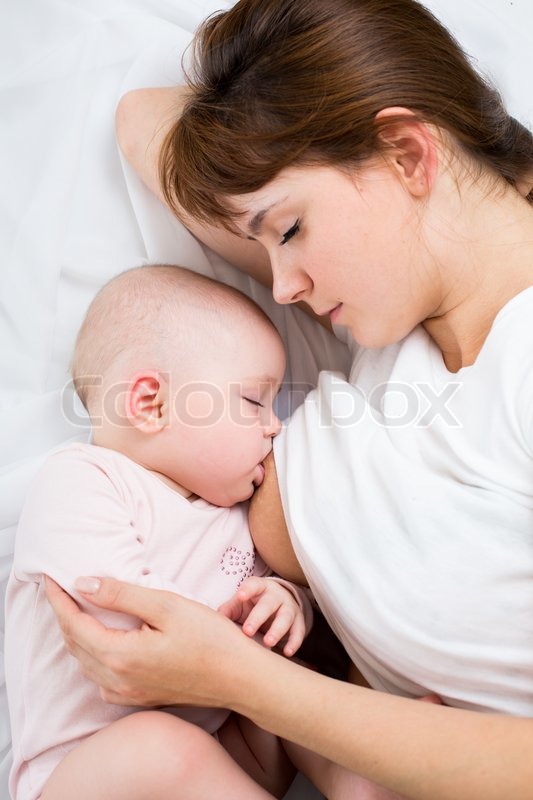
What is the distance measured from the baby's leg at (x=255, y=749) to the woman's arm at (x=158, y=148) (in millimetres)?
784

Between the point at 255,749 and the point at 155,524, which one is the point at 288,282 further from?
the point at 255,749

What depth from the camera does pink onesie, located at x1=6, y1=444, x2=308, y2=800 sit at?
1246mm

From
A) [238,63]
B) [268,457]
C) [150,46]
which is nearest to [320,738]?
[268,457]

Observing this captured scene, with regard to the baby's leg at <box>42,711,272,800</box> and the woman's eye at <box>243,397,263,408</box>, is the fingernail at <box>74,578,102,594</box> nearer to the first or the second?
the baby's leg at <box>42,711,272,800</box>

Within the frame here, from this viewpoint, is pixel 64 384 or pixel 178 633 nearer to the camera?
pixel 178 633

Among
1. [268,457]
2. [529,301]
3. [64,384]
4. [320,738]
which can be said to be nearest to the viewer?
[320,738]

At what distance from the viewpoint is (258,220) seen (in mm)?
1265

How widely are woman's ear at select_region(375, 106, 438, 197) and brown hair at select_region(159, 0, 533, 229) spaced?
0.06 feet

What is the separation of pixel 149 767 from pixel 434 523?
20.8 inches

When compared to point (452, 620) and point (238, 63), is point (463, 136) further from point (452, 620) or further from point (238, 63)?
point (452, 620)

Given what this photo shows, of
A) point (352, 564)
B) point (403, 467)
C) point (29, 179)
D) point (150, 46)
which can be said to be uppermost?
point (150, 46)

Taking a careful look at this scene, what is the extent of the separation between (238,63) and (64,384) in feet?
2.33

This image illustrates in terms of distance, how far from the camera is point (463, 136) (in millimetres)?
1287

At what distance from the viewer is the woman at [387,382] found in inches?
44.8
